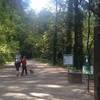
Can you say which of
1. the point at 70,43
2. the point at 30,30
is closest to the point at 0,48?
the point at 70,43

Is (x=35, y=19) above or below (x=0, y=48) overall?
above

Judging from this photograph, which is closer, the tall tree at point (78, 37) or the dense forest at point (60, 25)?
the tall tree at point (78, 37)

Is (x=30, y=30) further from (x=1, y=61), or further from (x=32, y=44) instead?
(x=1, y=61)

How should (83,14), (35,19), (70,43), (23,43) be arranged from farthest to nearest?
(23,43) → (35,19) → (70,43) → (83,14)

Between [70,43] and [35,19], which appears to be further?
[35,19]

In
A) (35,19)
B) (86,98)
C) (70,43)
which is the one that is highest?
(35,19)

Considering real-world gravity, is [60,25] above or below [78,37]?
above

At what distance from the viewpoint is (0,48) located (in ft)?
179

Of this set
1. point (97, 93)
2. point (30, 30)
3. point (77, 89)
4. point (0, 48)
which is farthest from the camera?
point (30, 30)

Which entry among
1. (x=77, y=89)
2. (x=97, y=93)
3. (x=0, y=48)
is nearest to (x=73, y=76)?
(x=77, y=89)

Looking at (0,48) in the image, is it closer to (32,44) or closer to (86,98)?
(86,98)

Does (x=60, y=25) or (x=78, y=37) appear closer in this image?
(x=78, y=37)

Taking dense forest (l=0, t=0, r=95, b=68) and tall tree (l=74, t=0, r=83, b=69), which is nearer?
tall tree (l=74, t=0, r=83, b=69)

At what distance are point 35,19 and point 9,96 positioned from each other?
63.4 metres
